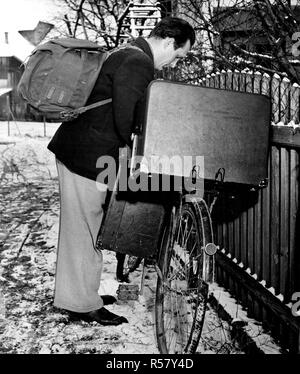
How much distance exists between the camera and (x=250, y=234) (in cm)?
335

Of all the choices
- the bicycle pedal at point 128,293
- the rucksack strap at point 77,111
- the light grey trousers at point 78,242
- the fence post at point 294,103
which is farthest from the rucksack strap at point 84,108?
the bicycle pedal at point 128,293

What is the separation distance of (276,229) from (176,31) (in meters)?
1.40

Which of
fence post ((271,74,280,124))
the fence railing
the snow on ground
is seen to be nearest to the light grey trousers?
the snow on ground

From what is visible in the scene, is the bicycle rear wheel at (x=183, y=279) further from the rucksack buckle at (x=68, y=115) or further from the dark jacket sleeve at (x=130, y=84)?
the rucksack buckle at (x=68, y=115)

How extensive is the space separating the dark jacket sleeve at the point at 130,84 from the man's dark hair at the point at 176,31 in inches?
12.6

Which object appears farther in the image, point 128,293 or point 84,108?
point 128,293

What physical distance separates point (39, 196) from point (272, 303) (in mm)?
6187

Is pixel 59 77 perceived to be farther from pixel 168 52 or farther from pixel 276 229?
pixel 276 229

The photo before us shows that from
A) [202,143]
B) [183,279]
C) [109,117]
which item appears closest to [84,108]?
[109,117]

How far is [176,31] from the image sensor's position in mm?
2793

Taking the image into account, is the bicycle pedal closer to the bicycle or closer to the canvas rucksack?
the bicycle

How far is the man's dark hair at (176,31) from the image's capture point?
9.17 feet

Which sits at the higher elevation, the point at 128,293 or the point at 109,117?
the point at 109,117

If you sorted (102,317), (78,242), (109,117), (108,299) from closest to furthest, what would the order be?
(109,117) → (78,242) → (102,317) → (108,299)
